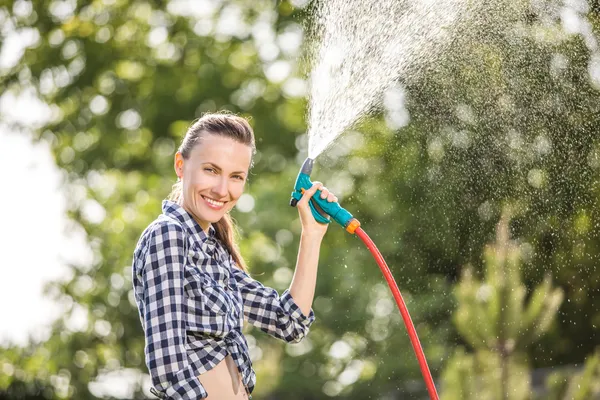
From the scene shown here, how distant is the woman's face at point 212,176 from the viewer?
7.32 feet

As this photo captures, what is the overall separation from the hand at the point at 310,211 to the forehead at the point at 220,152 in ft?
0.71

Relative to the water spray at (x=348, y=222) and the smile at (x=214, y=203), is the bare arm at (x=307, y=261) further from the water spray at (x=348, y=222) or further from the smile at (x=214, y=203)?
the smile at (x=214, y=203)

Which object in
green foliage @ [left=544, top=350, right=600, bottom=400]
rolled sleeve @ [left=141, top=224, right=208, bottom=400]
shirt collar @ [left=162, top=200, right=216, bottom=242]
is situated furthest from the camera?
green foliage @ [left=544, top=350, right=600, bottom=400]

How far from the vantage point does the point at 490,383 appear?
6562 millimetres

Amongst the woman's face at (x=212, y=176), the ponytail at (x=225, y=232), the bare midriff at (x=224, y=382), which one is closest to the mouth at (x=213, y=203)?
the woman's face at (x=212, y=176)

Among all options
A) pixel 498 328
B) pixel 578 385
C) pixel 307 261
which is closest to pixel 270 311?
pixel 307 261

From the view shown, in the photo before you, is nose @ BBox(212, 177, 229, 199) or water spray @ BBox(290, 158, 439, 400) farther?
water spray @ BBox(290, 158, 439, 400)

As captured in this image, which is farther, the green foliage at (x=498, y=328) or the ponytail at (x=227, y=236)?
the green foliage at (x=498, y=328)

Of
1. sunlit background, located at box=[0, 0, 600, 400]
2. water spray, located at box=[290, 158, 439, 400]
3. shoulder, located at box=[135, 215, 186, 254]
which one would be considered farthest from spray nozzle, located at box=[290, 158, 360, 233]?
sunlit background, located at box=[0, 0, 600, 400]

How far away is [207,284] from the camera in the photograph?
2127 millimetres

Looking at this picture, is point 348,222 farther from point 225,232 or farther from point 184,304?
point 184,304

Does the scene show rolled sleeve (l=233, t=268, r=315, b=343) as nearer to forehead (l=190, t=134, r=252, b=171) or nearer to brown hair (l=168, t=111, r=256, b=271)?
brown hair (l=168, t=111, r=256, b=271)

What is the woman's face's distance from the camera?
2.23 meters

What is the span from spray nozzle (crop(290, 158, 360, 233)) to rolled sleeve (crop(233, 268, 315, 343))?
0.76 feet
